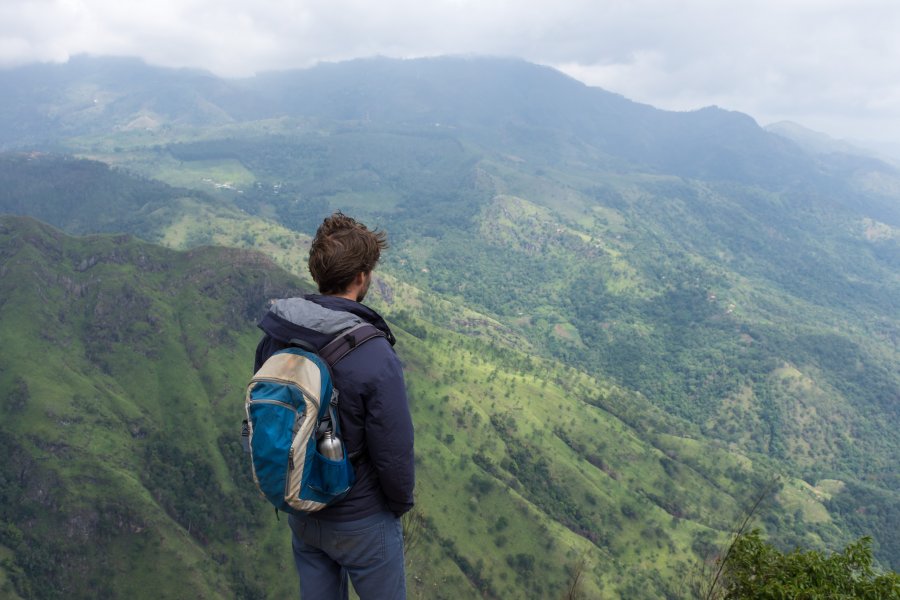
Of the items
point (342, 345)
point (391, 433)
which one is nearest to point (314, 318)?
point (342, 345)

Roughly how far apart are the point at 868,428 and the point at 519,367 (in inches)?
5278

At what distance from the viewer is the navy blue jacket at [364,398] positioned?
445cm

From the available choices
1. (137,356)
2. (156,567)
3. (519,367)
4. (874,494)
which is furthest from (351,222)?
(874,494)

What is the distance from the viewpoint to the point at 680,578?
99.8 m

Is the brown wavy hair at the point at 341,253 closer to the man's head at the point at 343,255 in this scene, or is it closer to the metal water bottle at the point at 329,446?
the man's head at the point at 343,255

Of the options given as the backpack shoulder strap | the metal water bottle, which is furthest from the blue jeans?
the backpack shoulder strap

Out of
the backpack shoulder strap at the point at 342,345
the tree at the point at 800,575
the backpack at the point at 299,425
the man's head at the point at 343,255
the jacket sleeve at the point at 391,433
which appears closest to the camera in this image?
the backpack at the point at 299,425

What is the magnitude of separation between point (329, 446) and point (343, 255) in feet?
5.84

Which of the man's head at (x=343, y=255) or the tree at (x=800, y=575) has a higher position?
the man's head at (x=343, y=255)

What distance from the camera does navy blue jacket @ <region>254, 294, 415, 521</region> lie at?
445cm

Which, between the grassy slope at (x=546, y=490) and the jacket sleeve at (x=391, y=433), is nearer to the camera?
the jacket sleeve at (x=391, y=433)

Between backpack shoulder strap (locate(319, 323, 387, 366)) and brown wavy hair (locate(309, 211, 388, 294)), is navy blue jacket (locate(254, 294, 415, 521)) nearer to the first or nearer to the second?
backpack shoulder strap (locate(319, 323, 387, 366))

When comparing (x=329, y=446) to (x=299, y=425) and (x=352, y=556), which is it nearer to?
(x=299, y=425)

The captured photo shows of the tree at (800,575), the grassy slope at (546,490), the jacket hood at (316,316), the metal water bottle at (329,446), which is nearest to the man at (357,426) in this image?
the jacket hood at (316,316)
